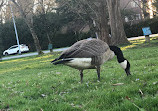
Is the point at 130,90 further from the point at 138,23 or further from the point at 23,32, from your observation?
the point at 23,32

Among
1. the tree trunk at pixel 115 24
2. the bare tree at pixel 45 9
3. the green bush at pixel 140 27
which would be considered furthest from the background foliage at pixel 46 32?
the tree trunk at pixel 115 24

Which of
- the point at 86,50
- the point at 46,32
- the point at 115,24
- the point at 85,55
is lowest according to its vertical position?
the point at 85,55

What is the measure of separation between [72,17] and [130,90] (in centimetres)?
4427

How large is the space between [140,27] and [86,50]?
40.3m

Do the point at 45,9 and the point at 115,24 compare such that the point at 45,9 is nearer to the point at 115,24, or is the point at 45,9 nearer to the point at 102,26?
the point at 102,26

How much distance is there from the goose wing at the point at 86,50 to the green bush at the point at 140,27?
127ft

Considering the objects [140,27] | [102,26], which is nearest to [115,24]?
[102,26]

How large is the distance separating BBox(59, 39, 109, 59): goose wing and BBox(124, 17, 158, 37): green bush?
1526 inches

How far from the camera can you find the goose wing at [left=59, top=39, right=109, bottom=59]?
5.66 m

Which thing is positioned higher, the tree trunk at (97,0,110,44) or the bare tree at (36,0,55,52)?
the bare tree at (36,0,55,52)

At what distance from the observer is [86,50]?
5.78 metres

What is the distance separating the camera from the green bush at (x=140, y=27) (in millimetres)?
41500

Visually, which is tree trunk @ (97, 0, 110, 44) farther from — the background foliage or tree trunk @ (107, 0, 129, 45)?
the background foliage

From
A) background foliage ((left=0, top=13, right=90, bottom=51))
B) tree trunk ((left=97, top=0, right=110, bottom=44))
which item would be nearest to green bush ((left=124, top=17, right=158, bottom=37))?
background foliage ((left=0, top=13, right=90, bottom=51))
